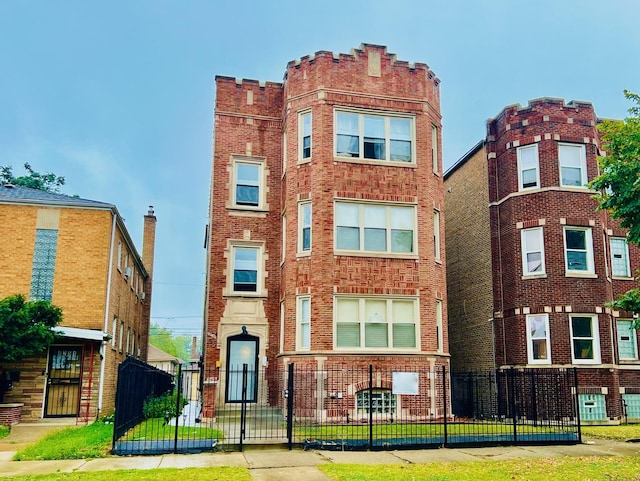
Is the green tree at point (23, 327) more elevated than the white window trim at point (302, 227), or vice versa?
the white window trim at point (302, 227)

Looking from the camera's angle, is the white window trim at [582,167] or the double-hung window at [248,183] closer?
the white window trim at [582,167]

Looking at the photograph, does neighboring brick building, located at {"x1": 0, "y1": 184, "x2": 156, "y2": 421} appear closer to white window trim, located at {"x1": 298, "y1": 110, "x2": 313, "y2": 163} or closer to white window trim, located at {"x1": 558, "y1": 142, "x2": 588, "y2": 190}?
white window trim, located at {"x1": 298, "y1": 110, "x2": 313, "y2": 163}

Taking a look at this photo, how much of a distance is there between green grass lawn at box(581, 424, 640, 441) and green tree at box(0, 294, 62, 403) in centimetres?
1458

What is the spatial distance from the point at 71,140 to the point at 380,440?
206m

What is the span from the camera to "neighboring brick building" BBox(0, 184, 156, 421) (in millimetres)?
16766

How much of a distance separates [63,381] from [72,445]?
603 cm

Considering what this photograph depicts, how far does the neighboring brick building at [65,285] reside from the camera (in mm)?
16766

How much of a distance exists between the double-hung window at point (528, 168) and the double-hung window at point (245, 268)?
970 centimetres

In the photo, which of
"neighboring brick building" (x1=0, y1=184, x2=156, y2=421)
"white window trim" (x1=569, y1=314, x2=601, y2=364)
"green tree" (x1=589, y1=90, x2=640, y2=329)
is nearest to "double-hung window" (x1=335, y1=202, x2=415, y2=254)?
"white window trim" (x1=569, y1=314, x2=601, y2=364)

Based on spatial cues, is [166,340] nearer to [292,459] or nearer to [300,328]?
[300,328]

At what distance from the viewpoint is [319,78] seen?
19.2 metres

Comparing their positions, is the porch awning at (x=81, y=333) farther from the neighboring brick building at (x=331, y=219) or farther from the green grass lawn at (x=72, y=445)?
the neighboring brick building at (x=331, y=219)

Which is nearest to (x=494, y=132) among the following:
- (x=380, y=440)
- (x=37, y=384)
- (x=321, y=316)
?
(x=321, y=316)

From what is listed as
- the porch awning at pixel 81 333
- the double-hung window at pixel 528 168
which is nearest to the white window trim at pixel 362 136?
the double-hung window at pixel 528 168
